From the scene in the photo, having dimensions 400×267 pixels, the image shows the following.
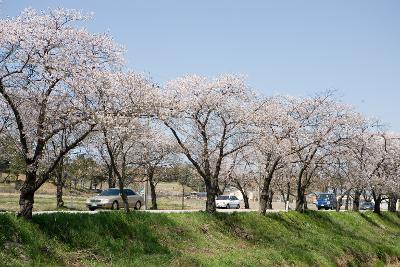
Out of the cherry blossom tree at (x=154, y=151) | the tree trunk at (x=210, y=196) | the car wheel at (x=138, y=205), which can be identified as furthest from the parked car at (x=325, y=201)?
the tree trunk at (x=210, y=196)

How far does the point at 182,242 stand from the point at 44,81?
10240 millimetres

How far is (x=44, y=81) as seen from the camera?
17172 millimetres

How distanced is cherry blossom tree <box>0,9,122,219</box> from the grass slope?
1756 mm

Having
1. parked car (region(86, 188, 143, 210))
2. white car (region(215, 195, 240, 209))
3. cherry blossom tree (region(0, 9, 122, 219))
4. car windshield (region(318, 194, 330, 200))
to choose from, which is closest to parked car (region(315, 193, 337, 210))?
car windshield (region(318, 194, 330, 200))

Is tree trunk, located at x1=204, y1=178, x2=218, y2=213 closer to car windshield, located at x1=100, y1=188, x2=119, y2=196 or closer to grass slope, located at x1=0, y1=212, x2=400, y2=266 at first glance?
grass slope, located at x1=0, y1=212, x2=400, y2=266

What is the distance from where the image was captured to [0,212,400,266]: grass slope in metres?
16.1

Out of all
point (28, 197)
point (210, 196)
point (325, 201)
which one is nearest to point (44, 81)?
point (28, 197)

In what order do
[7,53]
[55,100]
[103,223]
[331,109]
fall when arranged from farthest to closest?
[331,109] < [103,223] < [55,100] < [7,53]

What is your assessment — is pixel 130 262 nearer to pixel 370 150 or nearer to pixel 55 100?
pixel 55 100

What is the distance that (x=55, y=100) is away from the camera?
17734mm

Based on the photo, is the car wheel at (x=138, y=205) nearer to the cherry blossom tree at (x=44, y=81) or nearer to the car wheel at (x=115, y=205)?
the car wheel at (x=115, y=205)

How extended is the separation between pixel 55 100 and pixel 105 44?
3.03m

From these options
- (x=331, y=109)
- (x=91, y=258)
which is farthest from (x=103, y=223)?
(x=331, y=109)

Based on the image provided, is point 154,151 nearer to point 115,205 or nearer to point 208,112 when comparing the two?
point 115,205
